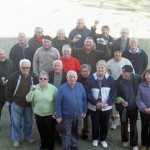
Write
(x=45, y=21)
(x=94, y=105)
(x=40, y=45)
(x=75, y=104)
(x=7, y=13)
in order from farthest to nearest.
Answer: (x=7, y=13)
(x=45, y=21)
(x=40, y=45)
(x=94, y=105)
(x=75, y=104)

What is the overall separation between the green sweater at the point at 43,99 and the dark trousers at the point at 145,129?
5.96 feet

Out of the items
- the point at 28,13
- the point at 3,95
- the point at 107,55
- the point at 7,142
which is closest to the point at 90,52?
the point at 107,55

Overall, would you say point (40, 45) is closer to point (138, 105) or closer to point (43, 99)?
point (43, 99)

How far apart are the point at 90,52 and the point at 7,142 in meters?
2.73

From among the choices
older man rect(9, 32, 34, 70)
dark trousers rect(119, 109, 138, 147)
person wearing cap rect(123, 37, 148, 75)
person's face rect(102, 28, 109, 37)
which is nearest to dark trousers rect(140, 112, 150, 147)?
dark trousers rect(119, 109, 138, 147)

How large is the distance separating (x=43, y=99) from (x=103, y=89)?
4.07 ft

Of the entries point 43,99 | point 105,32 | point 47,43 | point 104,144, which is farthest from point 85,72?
point 105,32

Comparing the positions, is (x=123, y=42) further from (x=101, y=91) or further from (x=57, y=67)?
(x=57, y=67)

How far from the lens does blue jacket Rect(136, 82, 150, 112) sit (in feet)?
21.6

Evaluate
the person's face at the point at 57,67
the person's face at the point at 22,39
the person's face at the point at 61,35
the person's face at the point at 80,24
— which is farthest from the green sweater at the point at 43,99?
the person's face at the point at 80,24

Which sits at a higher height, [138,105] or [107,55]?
[107,55]

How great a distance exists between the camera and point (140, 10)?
22234mm

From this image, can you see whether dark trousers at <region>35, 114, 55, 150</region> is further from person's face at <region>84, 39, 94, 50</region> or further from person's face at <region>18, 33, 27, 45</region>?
person's face at <region>18, 33, 27, 45</region>

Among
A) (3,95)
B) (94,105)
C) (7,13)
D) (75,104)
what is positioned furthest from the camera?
(7,13)
